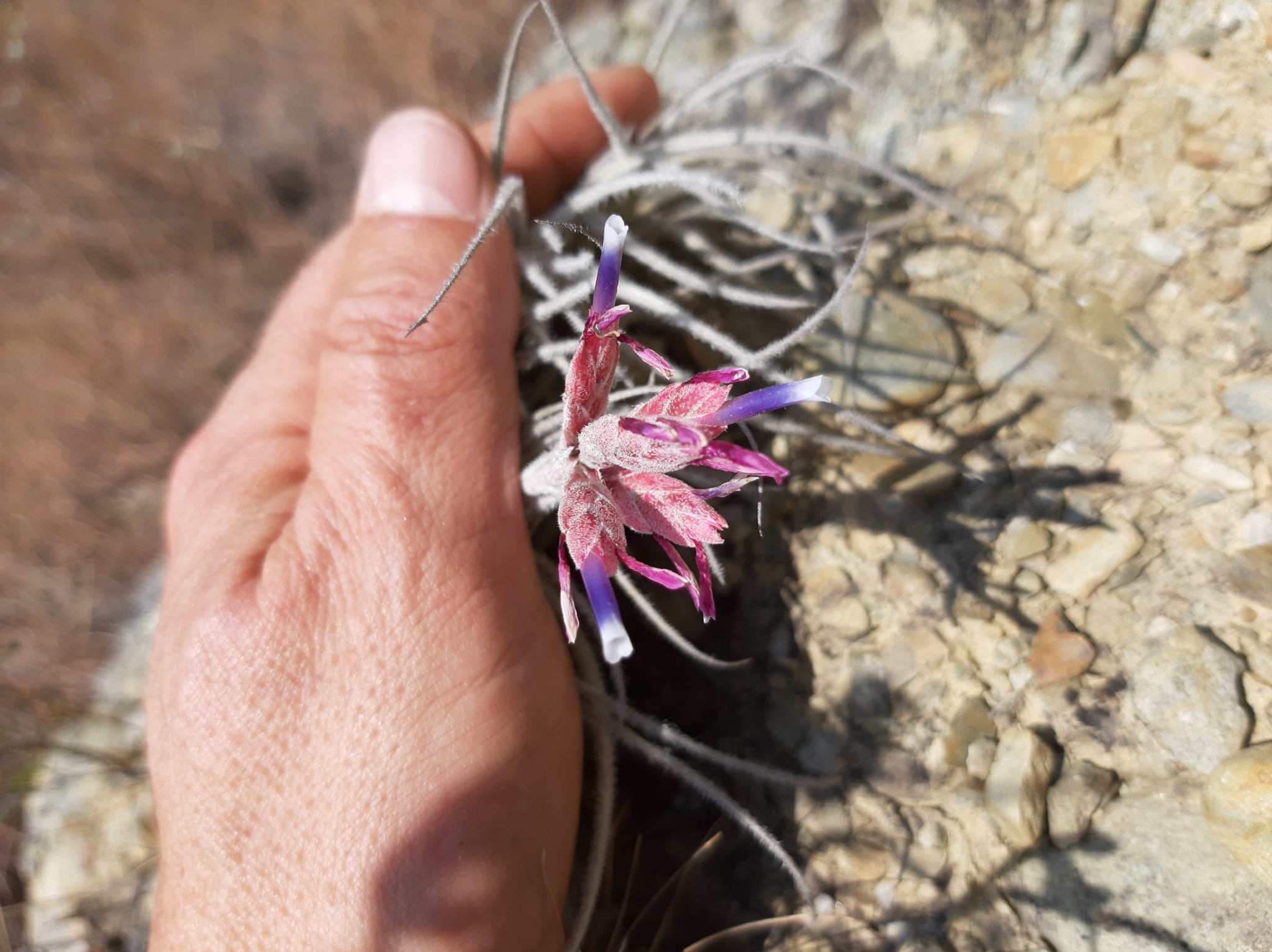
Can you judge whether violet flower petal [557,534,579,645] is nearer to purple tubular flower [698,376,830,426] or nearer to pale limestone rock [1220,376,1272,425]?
purple tubular flower [698,376,830,426]

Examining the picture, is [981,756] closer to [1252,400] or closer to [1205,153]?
[1252,400]

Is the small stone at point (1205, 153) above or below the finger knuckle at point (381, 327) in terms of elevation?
below

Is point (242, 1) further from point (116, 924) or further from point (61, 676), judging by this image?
point (116, 924)

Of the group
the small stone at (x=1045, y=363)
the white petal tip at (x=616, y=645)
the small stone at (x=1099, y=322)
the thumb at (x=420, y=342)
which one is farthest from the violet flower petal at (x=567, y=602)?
the small stone at (x=1099, y=322)

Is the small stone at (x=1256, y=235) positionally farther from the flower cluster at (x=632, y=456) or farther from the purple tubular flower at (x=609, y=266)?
the purple tubular flower at (x=609, y=266)

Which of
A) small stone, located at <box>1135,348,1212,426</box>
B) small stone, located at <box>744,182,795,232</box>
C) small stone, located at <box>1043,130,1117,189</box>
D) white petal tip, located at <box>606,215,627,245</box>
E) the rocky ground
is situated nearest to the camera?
white petal tip, located at <box>606,215,627,245</box>

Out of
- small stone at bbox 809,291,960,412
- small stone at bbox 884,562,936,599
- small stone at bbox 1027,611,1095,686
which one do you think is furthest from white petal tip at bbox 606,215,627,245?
small stone at bbox 1027,611,1095,686
